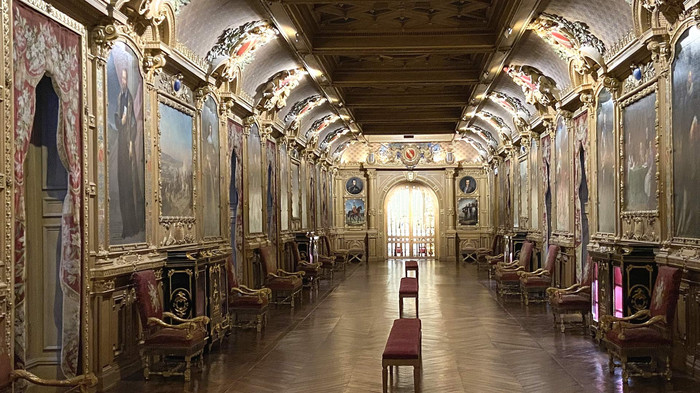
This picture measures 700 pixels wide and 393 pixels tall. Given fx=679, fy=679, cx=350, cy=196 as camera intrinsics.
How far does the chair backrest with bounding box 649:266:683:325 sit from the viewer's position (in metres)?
8.09

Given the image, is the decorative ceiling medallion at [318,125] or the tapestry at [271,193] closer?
the tapestry at [271,193]

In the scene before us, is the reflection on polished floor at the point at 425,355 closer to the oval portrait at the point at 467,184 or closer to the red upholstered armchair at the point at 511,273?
the red upholstered armchair at the point at 511,273

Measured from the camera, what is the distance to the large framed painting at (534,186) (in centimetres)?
1933

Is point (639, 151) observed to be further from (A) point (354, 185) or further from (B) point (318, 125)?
(A) point (354, 185)

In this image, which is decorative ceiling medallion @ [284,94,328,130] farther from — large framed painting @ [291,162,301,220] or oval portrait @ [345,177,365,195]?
oval portrait @ [345,177,365,195]

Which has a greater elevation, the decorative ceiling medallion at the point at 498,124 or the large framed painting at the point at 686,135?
the decorative ceiling medallion at the point at 498,124

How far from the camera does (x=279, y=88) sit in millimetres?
16500

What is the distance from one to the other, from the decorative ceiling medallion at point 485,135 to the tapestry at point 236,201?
13.8 meters

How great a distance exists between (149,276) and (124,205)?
0.98 metres

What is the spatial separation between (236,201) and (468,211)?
60.8 ft

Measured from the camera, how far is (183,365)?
8766mm

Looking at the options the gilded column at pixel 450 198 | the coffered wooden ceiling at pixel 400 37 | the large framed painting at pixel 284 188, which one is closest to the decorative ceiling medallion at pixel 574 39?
the coffered wooden ceiling at pixel 400 37

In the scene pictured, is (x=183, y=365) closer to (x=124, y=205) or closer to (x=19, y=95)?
(x=124, y=205)

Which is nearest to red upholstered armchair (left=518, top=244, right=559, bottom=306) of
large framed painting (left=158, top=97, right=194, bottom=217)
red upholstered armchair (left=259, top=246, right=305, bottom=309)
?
red upholstered armchair (left=259, top=246, right=305, bottom=309)
